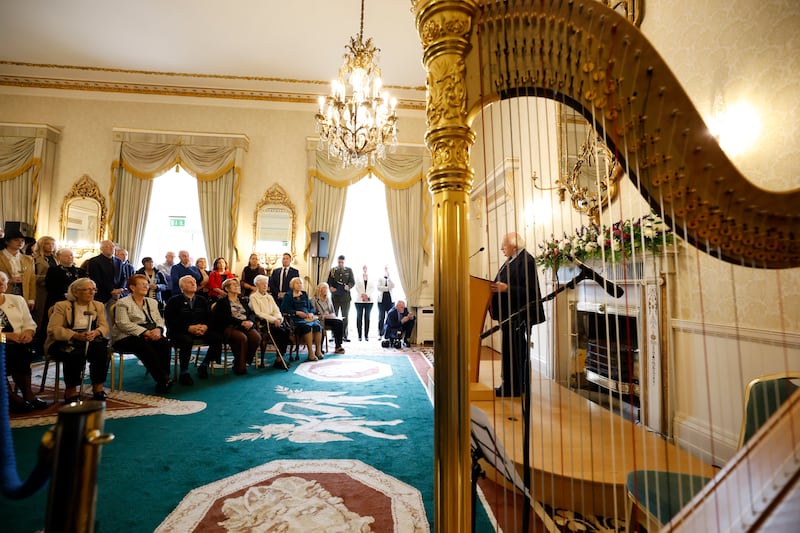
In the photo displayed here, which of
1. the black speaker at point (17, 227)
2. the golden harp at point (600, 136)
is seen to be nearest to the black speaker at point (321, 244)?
the black speaker at point (17, 227)

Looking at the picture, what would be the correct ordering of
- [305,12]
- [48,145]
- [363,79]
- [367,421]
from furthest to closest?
[48,145]
[305,12]
[363,79]
[367,421]

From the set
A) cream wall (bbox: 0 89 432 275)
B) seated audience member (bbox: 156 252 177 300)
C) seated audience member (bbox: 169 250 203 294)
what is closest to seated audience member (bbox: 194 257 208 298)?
seated audience member (bbox: 169 250 203 294)

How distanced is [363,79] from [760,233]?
12.9ft

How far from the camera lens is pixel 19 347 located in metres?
2.93

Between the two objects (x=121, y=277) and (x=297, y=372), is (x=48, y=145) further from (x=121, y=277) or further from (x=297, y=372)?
(x=297, y=372)

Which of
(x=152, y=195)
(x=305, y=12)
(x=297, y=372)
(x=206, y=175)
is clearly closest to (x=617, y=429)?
(x=297, y=372)

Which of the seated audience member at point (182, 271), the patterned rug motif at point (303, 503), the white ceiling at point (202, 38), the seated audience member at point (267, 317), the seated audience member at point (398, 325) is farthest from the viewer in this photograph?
the seated audience member at point (398, 325)

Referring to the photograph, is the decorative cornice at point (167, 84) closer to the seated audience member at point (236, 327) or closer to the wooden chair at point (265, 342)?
the seated audience member at point (236, 327)

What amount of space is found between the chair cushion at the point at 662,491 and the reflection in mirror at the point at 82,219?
7.76 m

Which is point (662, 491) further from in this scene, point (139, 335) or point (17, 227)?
point (17, 227)

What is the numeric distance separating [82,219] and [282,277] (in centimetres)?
355

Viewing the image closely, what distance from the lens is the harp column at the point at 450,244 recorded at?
875mm

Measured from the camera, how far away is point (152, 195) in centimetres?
668

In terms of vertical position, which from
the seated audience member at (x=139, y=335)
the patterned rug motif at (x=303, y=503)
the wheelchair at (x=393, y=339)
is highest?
the seated audience member at (x=139, y=335)
